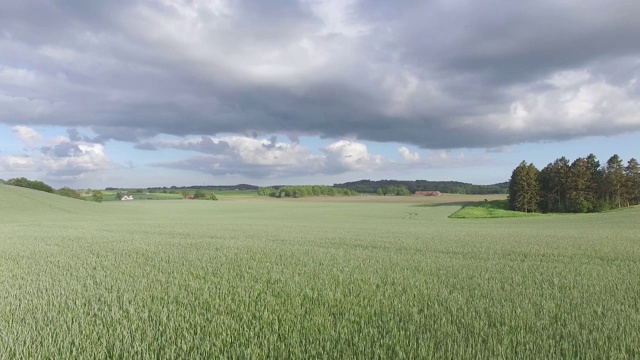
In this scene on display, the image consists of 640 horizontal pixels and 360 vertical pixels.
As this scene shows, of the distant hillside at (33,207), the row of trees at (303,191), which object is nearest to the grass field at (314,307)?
the distant hillside at (33,207)

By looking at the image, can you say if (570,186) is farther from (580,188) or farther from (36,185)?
(36,185)

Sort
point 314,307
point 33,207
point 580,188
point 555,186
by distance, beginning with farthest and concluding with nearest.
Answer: point 555,186 < point 580,188 < point 33,207 < point 314,307

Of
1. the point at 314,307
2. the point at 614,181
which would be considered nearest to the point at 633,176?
the point at 614,181

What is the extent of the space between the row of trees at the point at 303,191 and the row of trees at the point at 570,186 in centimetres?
7532

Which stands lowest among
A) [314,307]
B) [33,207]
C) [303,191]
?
[314,307]

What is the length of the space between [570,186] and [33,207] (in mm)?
81131

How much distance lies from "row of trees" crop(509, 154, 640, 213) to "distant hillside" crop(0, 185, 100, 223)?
68.9 metres

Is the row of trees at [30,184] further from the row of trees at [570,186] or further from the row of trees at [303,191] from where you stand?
the row of trees at [570,186]

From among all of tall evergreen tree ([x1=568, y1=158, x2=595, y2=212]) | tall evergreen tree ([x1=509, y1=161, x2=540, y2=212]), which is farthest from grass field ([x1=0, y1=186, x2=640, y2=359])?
tall evergreen tree ([x1=568, y1=158, x2=595, y2=212])

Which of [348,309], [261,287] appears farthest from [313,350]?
[261,287]

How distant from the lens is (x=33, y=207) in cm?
5194

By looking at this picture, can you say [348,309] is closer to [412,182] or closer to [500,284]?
[500,284]

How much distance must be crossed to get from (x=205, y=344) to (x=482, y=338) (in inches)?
134

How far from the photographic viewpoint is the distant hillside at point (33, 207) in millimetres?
45469
